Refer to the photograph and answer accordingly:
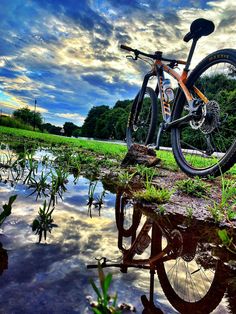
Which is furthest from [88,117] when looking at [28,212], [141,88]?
[28,212]

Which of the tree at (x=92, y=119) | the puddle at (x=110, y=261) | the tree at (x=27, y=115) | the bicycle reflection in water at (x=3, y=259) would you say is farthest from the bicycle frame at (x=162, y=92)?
the tree at (x=27, y=115)

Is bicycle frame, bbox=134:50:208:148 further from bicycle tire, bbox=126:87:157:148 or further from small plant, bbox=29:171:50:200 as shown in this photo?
small plant, bbox=29:171:50:200

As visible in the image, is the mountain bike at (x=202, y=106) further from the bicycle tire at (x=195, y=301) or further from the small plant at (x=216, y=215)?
the bicycle tire at (x=195, y=301)

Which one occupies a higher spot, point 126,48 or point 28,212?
point 126,48

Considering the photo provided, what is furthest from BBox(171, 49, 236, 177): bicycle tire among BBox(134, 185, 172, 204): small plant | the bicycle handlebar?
the bicycle handlebar

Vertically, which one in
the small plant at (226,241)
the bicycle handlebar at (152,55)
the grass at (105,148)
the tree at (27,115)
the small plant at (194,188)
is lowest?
the small plant at (226,241)

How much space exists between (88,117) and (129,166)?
212ft

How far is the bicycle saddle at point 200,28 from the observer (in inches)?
189

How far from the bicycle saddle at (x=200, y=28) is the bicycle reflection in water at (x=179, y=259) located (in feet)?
11.7

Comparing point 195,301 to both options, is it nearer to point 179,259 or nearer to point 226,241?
point 179,259

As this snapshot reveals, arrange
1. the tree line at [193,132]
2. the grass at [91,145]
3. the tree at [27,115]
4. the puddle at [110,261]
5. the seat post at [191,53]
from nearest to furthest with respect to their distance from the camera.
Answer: the puddle at [110,261]
the tree line at [193,132]
the seat post at [191,53]
the grass at [91,145]
the tree at [27,115]

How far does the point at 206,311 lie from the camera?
3.79 feet

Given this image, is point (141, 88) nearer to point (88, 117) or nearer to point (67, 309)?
point (67, 309)

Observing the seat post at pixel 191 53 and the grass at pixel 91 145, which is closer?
the seat post at pixel 191 53
